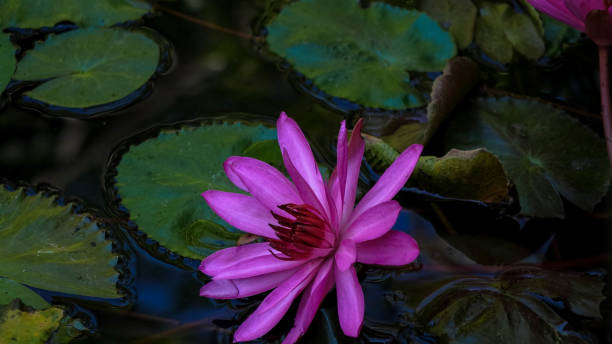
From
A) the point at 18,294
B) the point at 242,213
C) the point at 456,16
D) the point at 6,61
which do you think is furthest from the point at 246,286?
the point at 456,16

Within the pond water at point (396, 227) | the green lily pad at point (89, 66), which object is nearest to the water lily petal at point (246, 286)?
the pond water at point (396, 227)

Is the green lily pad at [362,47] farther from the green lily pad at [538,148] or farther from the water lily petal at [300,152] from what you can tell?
the water lily petal at [300,152]

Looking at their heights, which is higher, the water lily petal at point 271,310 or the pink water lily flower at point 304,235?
the pink water lily flower at point 304,235

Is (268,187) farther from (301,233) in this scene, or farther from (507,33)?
(507,33)

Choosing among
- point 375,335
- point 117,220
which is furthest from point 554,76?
point 117,220

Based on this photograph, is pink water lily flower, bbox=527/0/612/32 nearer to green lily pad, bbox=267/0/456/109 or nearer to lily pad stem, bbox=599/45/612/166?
lily pad stem, bbox=599/45/612/166

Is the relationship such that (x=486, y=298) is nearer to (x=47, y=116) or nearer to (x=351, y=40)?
(x=351, y=40)

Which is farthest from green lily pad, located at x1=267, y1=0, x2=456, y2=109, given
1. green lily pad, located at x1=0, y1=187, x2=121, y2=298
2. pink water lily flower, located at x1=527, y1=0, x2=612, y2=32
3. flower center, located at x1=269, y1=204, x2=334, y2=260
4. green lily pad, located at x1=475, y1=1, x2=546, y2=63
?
green lily pad, located at x1=0, y1=187, x2=121, y2=298
